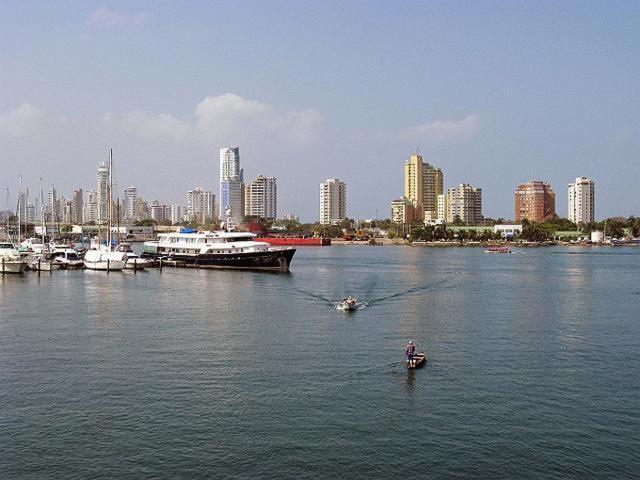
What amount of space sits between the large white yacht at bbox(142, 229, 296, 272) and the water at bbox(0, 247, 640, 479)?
3305 centimetres

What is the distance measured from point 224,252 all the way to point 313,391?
63048 mm

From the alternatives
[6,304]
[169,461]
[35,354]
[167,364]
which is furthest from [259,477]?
[6,304]

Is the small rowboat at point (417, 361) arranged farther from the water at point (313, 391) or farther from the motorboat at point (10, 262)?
the motorboat at point (10, 262)

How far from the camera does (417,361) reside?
3294 centimetres

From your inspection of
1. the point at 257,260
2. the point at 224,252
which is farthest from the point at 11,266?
the point at 257,260

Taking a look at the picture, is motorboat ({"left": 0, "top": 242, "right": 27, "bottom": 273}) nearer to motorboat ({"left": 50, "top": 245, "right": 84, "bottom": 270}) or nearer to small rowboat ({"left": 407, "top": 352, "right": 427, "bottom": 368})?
motorboat ({"left": 50, "top": 245, "right": 84, "bottom": 270})

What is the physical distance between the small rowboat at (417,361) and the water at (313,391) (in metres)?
0.47

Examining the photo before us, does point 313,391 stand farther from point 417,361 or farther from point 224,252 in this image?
point 224,252

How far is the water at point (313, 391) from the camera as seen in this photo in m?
21.9

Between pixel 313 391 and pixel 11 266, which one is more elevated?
pixel 11 266

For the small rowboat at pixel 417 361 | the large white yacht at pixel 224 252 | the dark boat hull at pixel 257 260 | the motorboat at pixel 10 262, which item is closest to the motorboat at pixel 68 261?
the motorboat at pixel 10 262

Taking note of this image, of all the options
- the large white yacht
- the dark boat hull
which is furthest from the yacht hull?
the dark boat hull

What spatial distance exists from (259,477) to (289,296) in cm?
4175

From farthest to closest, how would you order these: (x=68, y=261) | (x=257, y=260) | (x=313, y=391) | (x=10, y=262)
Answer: (x=68, y=261)
(x=257, y=260)
(x=10, y=262)
(x=313, y=391)
